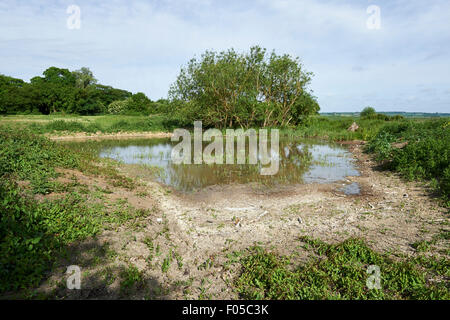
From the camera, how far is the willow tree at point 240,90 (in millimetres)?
27109

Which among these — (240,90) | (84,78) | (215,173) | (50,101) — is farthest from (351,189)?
(84,78)

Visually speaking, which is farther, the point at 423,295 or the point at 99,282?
the point at 99,282

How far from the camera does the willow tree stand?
2711 centimetres

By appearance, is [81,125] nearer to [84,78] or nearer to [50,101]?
[50,101]

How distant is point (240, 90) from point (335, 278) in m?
26.3

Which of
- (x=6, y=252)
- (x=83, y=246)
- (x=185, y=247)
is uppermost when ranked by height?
(x=6, y=252)

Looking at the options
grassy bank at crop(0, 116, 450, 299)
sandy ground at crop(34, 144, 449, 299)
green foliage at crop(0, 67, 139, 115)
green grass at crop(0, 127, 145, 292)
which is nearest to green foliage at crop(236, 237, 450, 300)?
grassy bank at crop(0, 116, 450, 299)

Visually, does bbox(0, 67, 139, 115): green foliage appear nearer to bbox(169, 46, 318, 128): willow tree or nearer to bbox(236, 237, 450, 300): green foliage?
bbox(169, 46, 318, 128): willow tree

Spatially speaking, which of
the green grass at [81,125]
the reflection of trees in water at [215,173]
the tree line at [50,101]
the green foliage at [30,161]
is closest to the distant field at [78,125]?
the green grass at [81,125]

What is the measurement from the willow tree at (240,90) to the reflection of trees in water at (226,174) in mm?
15478

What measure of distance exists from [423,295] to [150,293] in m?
3.68

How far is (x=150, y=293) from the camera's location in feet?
11.4
